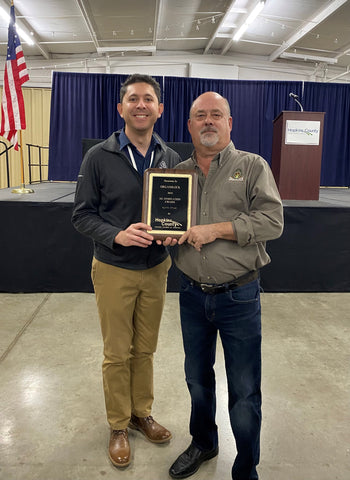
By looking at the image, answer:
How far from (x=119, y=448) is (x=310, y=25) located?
8.46 metres

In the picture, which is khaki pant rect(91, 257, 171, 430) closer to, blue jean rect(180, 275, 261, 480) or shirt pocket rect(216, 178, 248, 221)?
blue jean rect(180, 275, 261, 480)

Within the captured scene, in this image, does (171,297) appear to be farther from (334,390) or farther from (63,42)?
(63,42)

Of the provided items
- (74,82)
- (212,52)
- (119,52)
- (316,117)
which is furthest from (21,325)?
(212,52)

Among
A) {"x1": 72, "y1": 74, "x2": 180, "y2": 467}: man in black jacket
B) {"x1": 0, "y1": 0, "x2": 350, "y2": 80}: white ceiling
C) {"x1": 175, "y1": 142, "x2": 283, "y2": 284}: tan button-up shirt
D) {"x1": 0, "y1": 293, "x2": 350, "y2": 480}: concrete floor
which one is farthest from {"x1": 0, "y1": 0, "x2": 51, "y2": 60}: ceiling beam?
{"x1": 175, "y1": 142, "x2": 283, "y2": 284}: tan button-up shirt

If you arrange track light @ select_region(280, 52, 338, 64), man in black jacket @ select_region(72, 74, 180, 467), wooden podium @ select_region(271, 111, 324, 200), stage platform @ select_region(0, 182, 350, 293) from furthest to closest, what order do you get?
track light @ select_region(280, 52, 338, 64) → wooden podium @ select_region(271, 111, 324, 200) → stage platform @ select_region(0, 182, 350, 293) → man in black jacket @ select_region(72, 74, 180, 467)

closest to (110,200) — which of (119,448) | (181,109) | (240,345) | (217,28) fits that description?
(240,345)

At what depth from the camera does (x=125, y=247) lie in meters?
1.50

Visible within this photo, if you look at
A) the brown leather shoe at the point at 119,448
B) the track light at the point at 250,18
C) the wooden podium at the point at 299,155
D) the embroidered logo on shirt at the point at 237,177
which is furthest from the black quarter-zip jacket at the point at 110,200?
the track light at the point at 250,18

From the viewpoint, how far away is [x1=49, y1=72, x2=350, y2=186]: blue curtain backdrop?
9062mm

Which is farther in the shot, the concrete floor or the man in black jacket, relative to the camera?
the concrete floor

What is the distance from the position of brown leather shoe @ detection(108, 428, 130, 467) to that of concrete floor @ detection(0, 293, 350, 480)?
32 millimetres

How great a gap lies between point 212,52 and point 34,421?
1009 centimetres

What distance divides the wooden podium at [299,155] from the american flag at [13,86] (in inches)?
125

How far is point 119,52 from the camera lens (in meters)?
9.62
